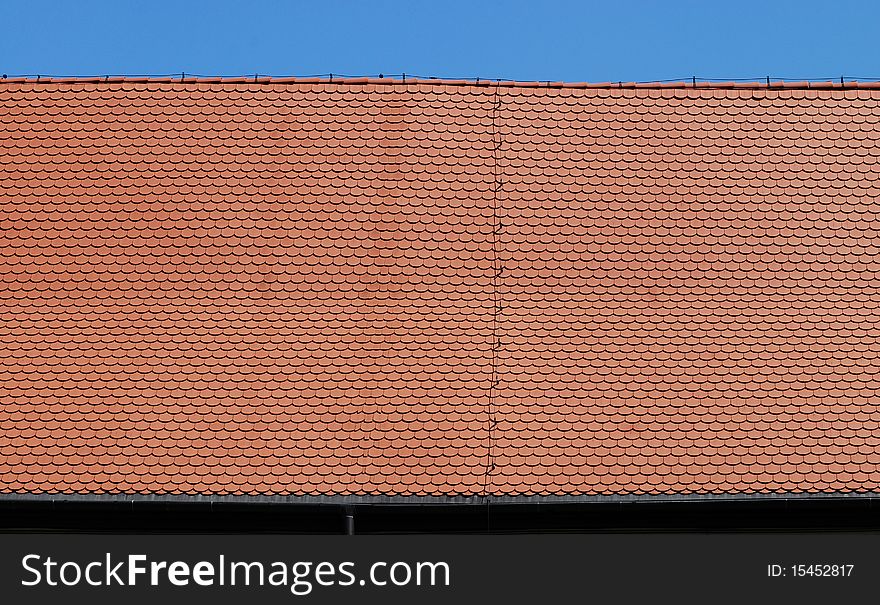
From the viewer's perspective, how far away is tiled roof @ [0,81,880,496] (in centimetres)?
787

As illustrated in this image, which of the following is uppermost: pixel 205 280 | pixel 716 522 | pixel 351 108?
pixel 351 108

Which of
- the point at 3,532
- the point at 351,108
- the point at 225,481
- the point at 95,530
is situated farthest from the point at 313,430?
the point at 351,108

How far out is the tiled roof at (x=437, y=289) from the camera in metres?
7.87

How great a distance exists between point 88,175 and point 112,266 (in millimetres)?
1041

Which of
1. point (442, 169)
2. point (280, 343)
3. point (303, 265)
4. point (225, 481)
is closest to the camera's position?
point (225, 481)

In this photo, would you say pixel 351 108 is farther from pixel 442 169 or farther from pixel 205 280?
pixel 205 280

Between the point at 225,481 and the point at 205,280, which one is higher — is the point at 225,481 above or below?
below

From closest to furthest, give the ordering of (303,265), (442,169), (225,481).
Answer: (225,481), (303,265), (442,169)

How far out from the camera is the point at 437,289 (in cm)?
898

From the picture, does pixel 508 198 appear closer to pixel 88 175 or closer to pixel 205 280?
pixel 205 280

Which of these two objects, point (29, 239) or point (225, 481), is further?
point (29, 239)

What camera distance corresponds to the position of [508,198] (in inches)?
380

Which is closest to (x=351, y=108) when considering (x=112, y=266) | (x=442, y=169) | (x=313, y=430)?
(x=442, y=169)

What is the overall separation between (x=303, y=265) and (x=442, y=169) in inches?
59.1
